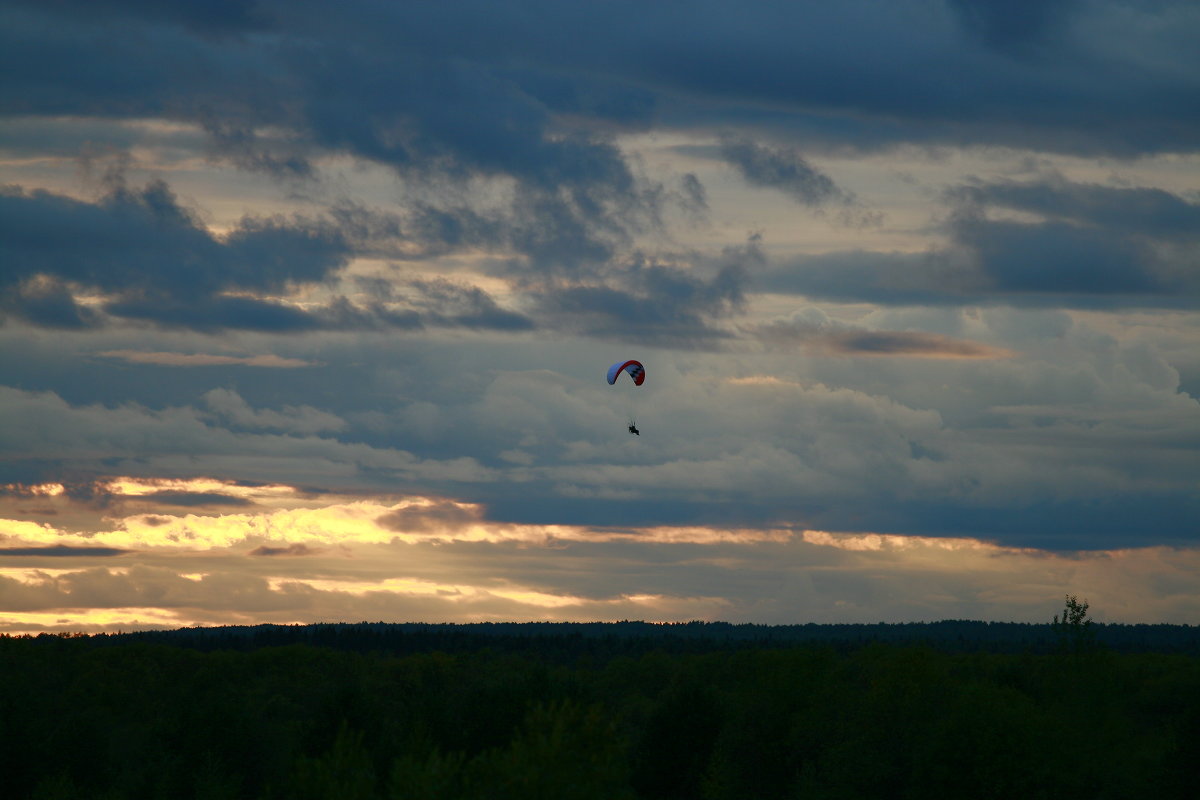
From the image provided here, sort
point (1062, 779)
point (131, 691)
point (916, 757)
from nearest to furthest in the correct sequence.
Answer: point (1062, 779) < point (916, 757) < point (131, 691)

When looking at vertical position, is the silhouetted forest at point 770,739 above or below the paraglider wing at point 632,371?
below

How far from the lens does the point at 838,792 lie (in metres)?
87.7

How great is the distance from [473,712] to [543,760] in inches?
2221

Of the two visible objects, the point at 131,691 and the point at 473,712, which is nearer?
the point at 473,712

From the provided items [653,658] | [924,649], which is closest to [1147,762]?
[924,649]

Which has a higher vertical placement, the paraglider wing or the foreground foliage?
the paraglider wing

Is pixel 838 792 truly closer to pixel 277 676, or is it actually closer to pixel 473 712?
pixel 473 712

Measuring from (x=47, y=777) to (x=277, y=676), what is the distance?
323 feet

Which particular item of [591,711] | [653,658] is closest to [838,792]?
[591,711]

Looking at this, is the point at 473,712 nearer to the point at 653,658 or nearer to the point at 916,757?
the point at 916,757

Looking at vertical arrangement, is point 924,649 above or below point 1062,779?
above

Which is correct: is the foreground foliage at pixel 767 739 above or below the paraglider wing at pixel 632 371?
below

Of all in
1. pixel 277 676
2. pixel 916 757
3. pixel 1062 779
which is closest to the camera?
pixel 1062 779

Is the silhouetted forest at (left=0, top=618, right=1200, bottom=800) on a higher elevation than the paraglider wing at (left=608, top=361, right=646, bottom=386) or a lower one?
lower
